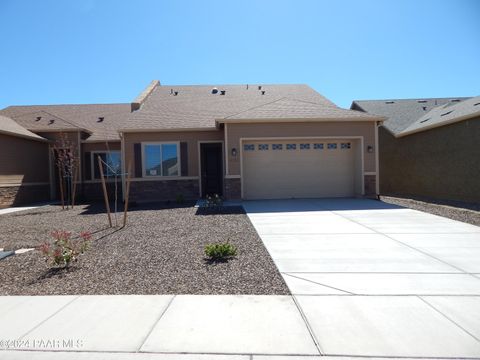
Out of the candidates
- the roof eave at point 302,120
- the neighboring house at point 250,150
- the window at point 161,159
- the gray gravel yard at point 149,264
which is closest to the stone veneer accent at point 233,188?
the neighboring house at point 250,150

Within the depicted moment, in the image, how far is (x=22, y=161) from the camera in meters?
15.0

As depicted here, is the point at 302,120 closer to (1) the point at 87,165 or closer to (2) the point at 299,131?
(2) the point at 299,131

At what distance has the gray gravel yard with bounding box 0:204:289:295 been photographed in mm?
4383

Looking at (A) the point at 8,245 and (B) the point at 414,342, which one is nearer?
(B) the point at 414,342

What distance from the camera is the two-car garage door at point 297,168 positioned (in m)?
13.8

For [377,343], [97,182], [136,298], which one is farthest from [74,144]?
[377,343]

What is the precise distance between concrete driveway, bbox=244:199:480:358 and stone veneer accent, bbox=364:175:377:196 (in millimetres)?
4714

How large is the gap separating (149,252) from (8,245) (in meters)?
3.56

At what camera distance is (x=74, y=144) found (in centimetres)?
1659

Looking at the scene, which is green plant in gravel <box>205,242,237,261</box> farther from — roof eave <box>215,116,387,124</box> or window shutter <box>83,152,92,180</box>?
window shutter <box>83,152,92,180</box>

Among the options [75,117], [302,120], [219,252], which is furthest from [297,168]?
[75,117]

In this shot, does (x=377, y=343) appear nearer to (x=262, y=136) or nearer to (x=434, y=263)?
(x=434, y=263)

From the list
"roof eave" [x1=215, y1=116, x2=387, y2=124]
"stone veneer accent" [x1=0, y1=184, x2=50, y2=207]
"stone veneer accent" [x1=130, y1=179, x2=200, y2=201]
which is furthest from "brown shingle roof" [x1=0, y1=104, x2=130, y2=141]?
"roof eave" [x1=215, y1=116, x2=387, y2=124]

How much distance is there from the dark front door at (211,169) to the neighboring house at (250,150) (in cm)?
5
